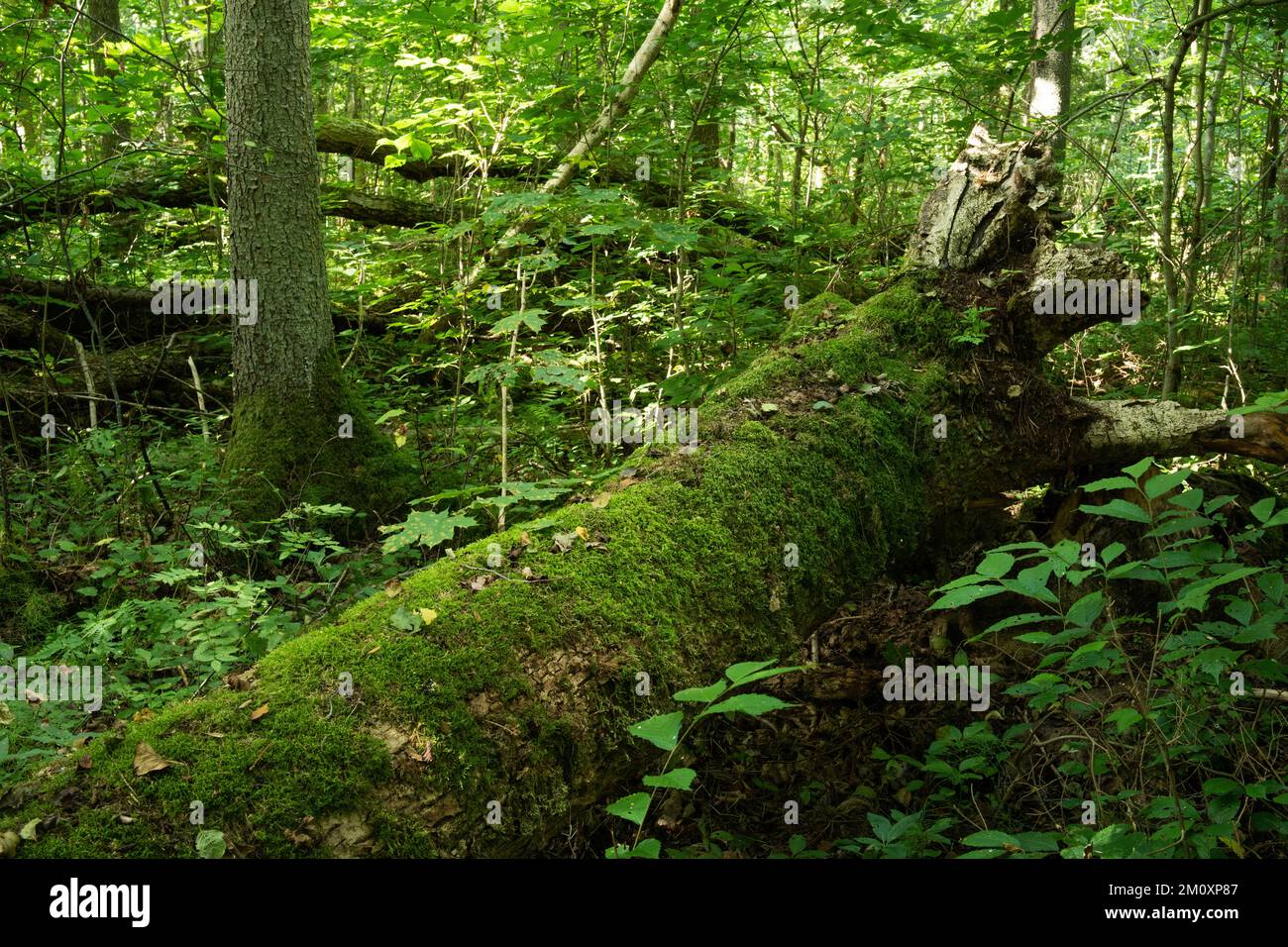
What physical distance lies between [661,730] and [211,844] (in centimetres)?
110

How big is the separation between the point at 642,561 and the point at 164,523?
372 cm

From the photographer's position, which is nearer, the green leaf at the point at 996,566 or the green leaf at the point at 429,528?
the green leaf at the point at 996,566

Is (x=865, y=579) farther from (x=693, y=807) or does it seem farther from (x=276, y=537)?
(x=276, y=537)

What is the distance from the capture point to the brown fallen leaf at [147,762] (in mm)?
1965

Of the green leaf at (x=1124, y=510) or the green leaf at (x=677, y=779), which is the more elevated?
the green leaf at (x=1124, y=510)

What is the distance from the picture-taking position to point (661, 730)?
1.76m

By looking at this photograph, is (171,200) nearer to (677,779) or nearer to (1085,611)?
(677,779)

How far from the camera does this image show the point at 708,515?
3.14 meters

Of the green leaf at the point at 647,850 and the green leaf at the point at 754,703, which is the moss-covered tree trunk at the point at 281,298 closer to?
the green leaf at the point at 647,850

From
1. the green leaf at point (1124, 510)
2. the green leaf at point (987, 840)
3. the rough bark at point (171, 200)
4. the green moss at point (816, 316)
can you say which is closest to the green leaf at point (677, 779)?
the green leaf at point (987, 840)

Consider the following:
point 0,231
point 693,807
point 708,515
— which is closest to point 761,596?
point 708,515

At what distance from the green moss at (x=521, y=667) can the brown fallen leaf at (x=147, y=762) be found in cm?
2

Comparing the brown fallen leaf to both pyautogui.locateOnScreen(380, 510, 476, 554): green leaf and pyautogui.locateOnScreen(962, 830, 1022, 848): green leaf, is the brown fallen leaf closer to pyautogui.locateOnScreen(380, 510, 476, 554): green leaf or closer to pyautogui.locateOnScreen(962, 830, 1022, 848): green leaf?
pyautogui.locateOnScreen(380, 510, 476, 554): green leaf

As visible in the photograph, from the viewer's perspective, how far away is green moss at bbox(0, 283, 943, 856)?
6.45ft
